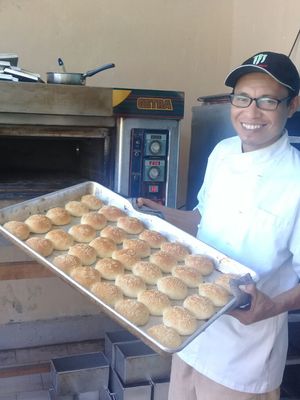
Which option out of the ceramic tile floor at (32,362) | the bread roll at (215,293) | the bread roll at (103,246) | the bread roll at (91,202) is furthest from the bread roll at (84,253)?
the ceramic tile floor at (32,362)

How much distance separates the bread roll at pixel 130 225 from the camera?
153 centimetres

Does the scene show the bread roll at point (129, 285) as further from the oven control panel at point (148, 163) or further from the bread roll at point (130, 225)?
the oven control panel at point (148, 163)

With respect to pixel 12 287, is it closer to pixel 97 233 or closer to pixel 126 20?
pixel 97 233

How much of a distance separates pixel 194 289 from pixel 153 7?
1.76 metres

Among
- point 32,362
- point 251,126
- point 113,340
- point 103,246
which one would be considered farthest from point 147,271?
point 32,362

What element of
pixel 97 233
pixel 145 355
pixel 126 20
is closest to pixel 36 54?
pixel 126 20

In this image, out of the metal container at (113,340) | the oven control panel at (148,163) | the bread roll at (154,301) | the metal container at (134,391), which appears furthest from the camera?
the metal container at (113,340)

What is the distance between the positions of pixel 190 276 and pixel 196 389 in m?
0.39

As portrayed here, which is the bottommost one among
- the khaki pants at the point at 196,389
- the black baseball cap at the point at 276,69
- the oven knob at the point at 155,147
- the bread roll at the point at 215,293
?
the khaki pants at the point at 196,389

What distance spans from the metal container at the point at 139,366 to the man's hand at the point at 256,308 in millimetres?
1130

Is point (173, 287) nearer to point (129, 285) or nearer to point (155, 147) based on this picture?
point (129, 285)

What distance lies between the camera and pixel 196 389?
1460 mm

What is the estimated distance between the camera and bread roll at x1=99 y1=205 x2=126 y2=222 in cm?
158

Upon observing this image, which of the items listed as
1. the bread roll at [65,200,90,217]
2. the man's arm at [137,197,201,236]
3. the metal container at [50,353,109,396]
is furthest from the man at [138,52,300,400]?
the metal container at [50,353,109,396]
